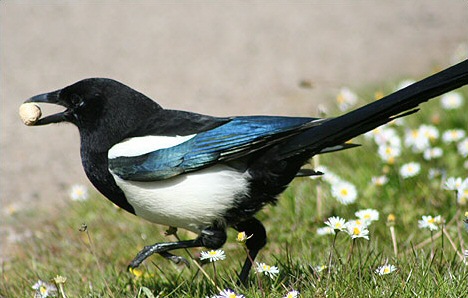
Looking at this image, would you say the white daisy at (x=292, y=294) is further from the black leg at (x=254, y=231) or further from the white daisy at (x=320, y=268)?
the black leg at (x=254, y=231)

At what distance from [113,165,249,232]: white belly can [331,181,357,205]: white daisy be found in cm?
95

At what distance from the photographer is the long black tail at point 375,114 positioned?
2.63 m

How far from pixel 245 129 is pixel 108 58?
14.0 feet

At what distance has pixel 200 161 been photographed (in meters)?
2.97

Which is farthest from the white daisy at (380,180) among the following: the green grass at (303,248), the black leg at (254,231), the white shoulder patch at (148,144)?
the white shoulder patch at (148,144)

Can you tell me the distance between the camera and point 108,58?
7039mm

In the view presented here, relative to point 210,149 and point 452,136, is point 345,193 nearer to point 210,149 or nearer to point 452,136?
point 452,136

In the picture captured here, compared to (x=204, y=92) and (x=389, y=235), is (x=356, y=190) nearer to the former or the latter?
(x=389, y=235)

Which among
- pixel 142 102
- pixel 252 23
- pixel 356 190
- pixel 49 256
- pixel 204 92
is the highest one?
pixel 252 23

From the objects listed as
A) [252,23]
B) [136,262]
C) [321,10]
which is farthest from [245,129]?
[321,10]

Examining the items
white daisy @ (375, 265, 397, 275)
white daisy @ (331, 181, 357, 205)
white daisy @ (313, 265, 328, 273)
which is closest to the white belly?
white daisy @ (313, 265, 328, 273)

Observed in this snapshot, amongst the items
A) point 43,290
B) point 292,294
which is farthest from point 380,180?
point 43,290

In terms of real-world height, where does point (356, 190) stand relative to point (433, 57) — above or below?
below

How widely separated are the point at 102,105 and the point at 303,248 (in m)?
1.02
